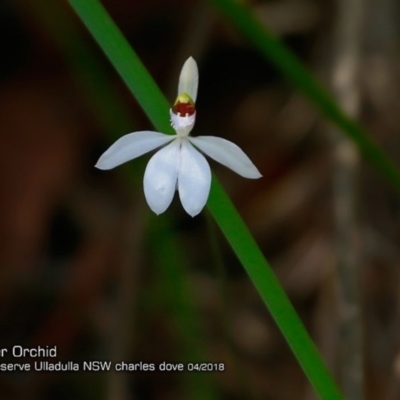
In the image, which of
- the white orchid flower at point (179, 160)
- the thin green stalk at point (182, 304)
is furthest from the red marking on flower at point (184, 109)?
the thin green stalk at point (182, 304)

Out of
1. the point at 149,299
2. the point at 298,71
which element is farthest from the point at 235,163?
the point at 149,299

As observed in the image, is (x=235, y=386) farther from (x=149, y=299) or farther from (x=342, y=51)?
(x=342, y=51)

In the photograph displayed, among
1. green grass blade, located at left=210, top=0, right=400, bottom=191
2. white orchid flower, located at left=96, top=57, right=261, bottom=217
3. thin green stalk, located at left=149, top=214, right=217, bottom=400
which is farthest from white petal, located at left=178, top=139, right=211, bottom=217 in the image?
thin green stalk, located at left=149, top=214, right=217, bottom=400

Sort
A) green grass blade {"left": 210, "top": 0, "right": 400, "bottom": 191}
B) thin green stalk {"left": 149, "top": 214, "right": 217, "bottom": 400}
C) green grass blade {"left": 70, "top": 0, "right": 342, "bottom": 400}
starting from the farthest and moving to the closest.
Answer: thin green stalk {"left": 149, "top": 214, "right": 217, "bottom": 400} → green grass blade {"left": 210, "top": 0, "right": 400, "bottom": 191} → green grass blade {"left": 70, "top": 0, "right": 342, "bottom": 400}

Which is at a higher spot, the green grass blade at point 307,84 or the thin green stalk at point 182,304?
the green grass blade at point 307,84

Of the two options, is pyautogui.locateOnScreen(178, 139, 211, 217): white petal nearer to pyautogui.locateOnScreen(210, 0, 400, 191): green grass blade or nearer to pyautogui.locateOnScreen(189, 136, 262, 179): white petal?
pyautogui.locateOnScreen(189, 136, 262, 179): white petal

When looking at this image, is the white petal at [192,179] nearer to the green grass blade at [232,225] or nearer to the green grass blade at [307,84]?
the green grass blade at [232,225]

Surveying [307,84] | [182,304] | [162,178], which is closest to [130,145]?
[162,178]
